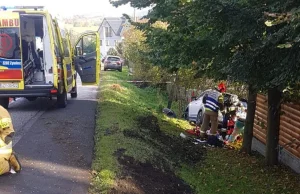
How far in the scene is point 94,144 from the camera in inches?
308

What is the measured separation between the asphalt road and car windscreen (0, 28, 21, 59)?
1.57 metres

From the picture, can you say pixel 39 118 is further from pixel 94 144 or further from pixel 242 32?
pixel 242 32

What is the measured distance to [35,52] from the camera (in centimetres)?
1267

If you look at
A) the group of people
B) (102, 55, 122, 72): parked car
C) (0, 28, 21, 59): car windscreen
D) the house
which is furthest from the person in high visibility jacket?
the house

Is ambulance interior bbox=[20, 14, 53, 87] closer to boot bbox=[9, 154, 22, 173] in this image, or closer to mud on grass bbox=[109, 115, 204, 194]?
mud on grass bbox=[109, 115, 204, 194]

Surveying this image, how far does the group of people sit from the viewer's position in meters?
11.7

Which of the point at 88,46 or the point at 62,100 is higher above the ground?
the point at 88,46

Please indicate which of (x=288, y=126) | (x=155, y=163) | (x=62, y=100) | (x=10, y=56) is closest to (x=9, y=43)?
(x=10, y=56)

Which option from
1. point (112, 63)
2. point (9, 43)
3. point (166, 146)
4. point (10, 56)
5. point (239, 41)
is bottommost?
point (112, 63)

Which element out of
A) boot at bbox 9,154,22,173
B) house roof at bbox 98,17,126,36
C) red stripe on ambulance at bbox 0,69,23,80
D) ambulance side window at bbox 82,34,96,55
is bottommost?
boot at bbox 9,154,22,173

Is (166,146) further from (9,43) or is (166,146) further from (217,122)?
(9,43)

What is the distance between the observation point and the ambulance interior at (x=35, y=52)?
1094 centimetres

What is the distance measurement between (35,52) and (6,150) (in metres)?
7.46

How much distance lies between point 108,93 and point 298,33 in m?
12.6
